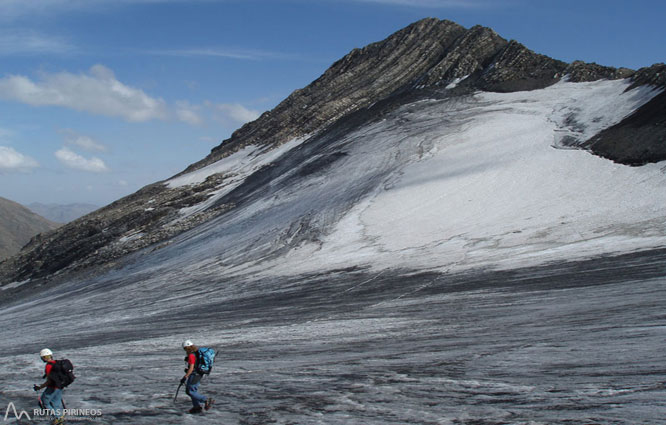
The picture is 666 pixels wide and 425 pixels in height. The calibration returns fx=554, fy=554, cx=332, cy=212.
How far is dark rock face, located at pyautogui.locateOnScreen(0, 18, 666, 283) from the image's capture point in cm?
4003

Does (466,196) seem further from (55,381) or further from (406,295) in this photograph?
(55,381)

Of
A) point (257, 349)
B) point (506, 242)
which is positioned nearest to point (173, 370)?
point (257, 349)

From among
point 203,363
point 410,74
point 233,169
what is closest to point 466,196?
point 203,363

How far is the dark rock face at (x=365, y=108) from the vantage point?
40031mm

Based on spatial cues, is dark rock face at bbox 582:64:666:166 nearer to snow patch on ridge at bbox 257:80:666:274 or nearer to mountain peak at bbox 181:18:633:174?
snow patch on ridge at bbox 257:80:666:274

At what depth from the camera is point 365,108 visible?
57688mm

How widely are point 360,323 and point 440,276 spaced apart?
5.28m

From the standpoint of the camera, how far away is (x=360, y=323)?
16672 mm

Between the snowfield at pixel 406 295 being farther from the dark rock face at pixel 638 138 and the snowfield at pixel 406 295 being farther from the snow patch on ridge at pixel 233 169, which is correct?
the snow patch on ridge at pixel 233 169

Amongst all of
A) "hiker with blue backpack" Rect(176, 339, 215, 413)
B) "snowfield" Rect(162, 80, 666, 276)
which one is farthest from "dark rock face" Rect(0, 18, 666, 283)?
"hiker with blue backpack" Rect(176, 339, 215, 413)

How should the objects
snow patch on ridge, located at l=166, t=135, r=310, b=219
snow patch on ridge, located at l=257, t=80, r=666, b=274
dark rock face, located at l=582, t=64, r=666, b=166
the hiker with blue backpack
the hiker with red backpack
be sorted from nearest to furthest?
1. the hiker with blue backpack
2. the hiker with red backpack
3. snow patch on ridge, located at l=257, t=80, r=666, b=274
4. dark rock face, located at l=582, t=64, r=666, b=166
5. snow patch on ridge, located at l=166, t=135, r=310, b=219

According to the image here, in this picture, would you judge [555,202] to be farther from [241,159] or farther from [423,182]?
[241,159]

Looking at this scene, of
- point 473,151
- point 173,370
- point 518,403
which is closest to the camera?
point 518,403

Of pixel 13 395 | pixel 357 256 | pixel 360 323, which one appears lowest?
pixel 13 395
